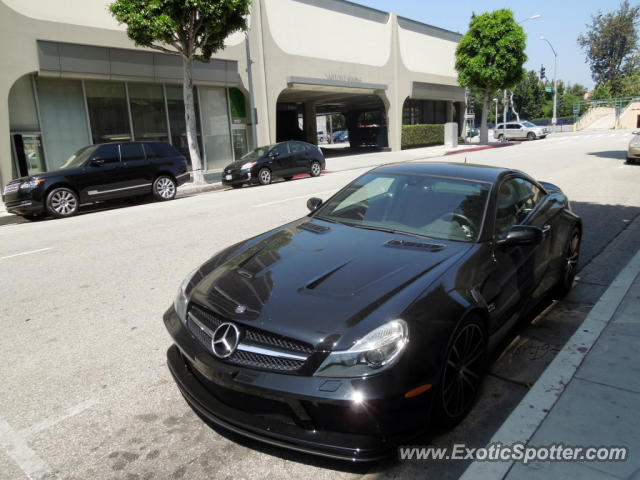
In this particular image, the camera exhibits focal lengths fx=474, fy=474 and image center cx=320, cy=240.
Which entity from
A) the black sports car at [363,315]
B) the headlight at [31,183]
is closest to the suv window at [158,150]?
the headlight at [31,183]

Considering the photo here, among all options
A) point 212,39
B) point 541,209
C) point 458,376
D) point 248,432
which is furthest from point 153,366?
point 212,39

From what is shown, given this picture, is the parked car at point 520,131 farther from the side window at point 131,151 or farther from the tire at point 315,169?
the side window at point 131,151

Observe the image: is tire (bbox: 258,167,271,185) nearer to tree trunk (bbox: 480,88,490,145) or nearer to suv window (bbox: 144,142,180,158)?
suv window (bbox: 144,142,180,158)

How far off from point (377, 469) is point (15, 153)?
17321mm

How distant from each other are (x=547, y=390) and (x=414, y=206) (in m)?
1.63

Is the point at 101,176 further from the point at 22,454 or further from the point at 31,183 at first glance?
the point at 22,454

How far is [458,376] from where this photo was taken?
2.74m

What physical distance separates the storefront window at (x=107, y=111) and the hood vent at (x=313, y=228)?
16190 mm

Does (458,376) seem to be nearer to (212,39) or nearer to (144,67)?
(212,39)

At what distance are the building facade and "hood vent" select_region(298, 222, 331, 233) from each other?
1487 centimetres

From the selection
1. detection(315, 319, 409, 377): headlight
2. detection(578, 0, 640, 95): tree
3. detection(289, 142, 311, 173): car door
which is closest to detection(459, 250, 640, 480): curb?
detection(315, 319, 409, 377): headlight

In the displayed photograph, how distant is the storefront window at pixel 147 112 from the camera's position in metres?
18.6

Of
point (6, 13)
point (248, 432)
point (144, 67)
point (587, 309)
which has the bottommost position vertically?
point (587, 309)

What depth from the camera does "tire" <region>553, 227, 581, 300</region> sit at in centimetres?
475
